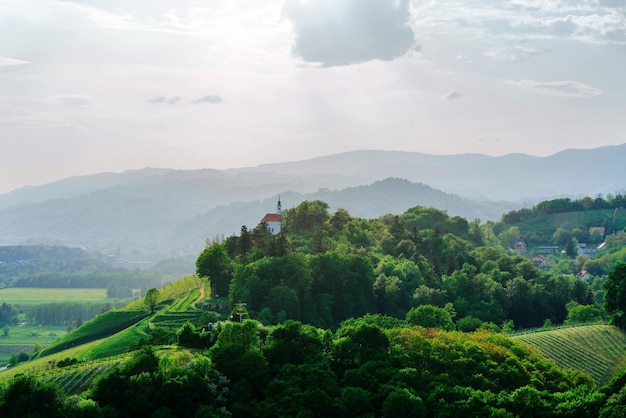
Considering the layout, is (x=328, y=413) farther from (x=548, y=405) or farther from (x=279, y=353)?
(x=548, y=405)

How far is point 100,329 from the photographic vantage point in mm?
70875

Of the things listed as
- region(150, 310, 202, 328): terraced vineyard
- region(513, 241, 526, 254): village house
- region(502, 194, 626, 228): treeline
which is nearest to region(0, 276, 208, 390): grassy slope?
region(150, 310, 202, 328): terraced vineyard

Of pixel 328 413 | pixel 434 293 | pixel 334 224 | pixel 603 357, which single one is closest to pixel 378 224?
pixel 334 224

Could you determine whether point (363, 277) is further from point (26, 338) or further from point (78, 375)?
point (26, 338)

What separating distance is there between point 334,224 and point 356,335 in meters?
54.3

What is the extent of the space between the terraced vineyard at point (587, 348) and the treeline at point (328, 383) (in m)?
5.89

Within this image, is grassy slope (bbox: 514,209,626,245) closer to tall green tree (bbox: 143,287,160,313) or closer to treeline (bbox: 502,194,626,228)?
treeline (bbox: 502,194,626,228)

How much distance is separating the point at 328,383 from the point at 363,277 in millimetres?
38763

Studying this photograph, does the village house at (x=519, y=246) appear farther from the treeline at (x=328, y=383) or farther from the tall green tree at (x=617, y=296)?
the treeline at (x=328, y=383)

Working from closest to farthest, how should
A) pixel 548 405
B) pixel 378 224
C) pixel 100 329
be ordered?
pixel 548 405 → pixel 100 329 → pixel 378 224

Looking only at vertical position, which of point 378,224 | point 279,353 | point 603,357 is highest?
point 378,224

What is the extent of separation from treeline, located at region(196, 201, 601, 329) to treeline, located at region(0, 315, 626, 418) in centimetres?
2152

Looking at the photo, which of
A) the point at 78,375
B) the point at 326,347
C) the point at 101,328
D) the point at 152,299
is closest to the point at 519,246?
the point at 152,299

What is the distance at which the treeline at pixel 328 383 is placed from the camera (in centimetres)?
3441
